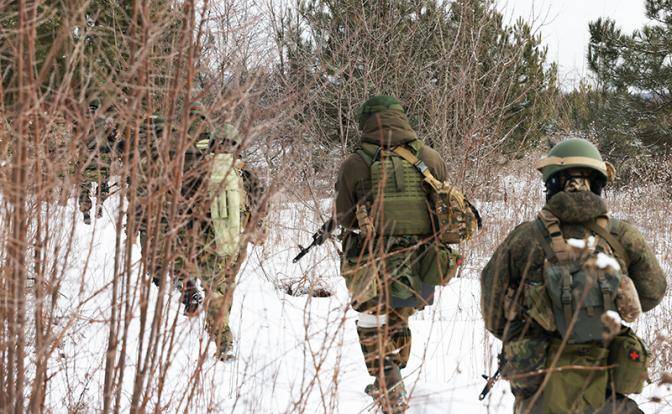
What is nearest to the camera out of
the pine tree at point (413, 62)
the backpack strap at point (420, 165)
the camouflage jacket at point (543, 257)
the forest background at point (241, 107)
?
the forest background at point (241, 107)

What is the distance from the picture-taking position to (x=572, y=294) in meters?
2.05

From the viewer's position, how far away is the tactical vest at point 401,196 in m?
3.21

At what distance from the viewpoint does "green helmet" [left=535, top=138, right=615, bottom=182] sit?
7.25ft

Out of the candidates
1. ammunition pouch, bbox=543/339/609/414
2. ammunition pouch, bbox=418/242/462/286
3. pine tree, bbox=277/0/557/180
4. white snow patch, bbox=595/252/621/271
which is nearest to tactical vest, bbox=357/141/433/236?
ammunition pouch, bbox=418/242/462/286

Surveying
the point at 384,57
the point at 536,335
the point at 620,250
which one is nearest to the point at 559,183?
the point at 620,250

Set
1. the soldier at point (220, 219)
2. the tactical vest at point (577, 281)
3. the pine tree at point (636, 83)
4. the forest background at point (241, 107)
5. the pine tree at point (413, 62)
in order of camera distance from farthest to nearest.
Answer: the pine tree at point (636, 83) < the pine tree at point (413, 62) < the soldier at point (220, 219) < the tactical vest at point (577, 281) < the forest background at point (241, 107)

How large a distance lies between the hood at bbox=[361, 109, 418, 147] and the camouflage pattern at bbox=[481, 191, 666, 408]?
110 centimetres

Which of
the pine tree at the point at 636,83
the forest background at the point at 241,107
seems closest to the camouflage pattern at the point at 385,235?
the forest background at the point at 241,107

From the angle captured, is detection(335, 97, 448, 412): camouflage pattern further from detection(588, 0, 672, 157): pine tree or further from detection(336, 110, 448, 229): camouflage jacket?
detection(588, 0, 672, 157): pine tree

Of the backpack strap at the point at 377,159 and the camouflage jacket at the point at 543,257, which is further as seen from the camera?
the backpack strap at the point at 377,159

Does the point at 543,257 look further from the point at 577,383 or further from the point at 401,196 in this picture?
the point at 401,196

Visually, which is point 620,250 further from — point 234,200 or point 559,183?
point 234,200

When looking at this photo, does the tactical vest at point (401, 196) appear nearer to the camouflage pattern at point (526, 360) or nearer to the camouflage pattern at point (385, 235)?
the camouflage pattern at point (385, 235)

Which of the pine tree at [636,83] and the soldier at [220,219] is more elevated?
the pine tree at [636,83]
